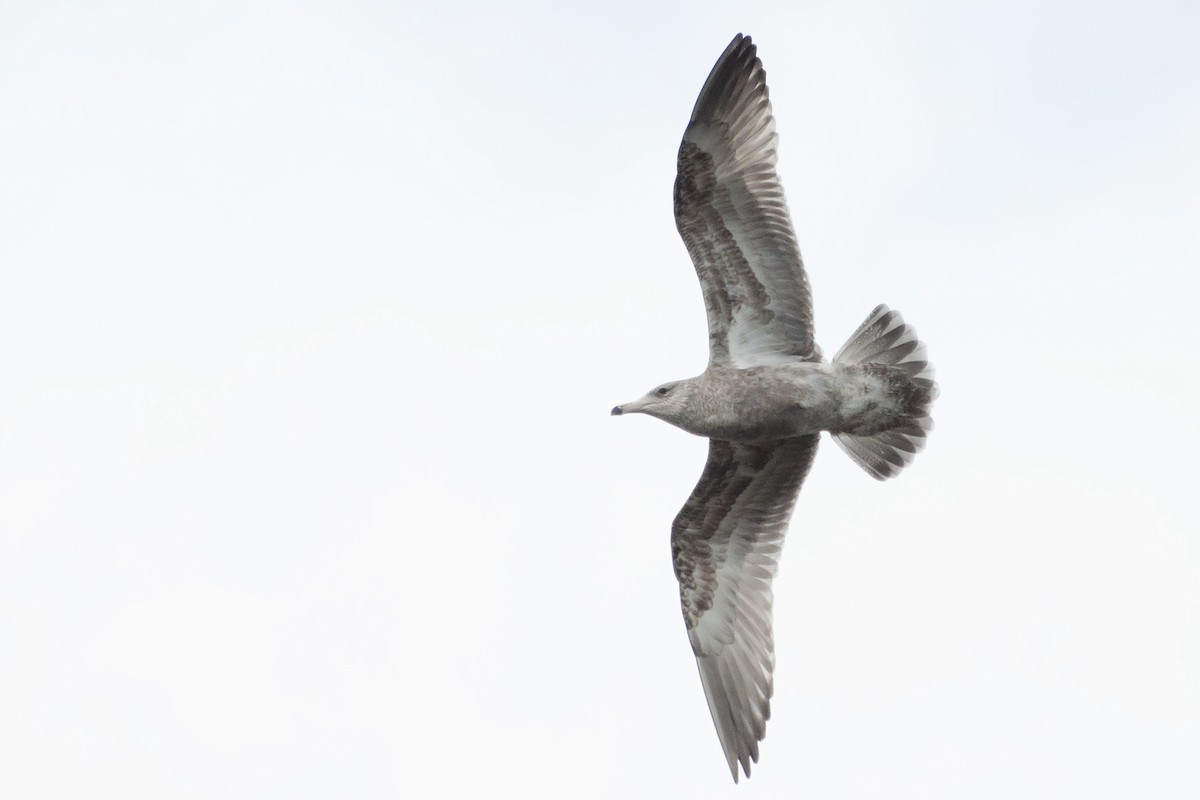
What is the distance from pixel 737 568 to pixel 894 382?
7.42 ft

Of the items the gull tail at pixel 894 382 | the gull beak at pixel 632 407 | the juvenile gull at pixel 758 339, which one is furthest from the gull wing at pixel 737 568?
the gull beak at pixel 632 407

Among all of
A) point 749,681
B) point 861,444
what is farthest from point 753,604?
point 861,444

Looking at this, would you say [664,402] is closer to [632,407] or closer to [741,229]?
[632,407]

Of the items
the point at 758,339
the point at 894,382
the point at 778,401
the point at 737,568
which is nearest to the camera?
the point at 778,401

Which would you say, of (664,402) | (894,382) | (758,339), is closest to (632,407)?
(664,402)

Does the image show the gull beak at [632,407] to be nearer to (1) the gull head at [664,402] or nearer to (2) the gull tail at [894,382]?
(1) the gull head at [664,402]

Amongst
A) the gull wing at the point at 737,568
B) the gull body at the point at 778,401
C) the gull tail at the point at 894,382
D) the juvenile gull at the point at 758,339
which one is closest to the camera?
the gull body at the point at 778,401

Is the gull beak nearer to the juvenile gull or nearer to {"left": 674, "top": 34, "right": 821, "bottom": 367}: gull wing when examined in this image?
the juvenile gull

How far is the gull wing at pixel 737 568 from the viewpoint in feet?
49.6

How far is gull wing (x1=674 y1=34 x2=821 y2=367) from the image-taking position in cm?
1435

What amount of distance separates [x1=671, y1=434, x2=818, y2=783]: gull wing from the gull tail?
0.70 metres

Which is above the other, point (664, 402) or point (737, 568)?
point (664, 402)

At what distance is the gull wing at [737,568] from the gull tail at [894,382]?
0.70 m

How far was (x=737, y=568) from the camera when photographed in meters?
15.5
